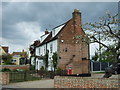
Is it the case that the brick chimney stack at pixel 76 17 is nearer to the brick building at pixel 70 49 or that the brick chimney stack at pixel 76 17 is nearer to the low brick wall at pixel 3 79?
the brick building at pixel 70 49

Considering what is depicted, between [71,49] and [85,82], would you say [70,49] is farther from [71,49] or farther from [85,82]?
[85,82]

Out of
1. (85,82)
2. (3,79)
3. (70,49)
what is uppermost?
(70,49)

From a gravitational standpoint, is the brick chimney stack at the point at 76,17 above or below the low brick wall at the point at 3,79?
above

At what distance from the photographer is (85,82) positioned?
13281 millimetres

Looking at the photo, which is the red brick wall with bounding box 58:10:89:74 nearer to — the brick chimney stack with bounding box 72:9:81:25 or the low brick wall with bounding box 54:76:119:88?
the brick chimney stack with bounding box 72:9:81:25

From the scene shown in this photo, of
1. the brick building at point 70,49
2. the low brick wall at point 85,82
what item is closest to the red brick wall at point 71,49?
the brick building at point 70,49

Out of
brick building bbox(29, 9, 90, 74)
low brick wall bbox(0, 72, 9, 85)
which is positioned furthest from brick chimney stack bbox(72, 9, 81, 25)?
low brick wall bbox(0, 72, 9, 85)

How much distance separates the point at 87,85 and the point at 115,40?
12.3 ft

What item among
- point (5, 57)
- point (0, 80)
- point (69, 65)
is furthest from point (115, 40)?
point (5, 57)

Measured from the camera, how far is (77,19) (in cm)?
3288

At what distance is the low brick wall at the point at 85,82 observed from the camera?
1223 centimetres

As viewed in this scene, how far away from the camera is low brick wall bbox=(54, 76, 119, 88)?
40.1ft

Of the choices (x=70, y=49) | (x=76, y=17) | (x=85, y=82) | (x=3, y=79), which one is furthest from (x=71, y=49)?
(x=85, y=82)

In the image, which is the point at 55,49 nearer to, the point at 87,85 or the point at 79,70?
the point at 79,70
